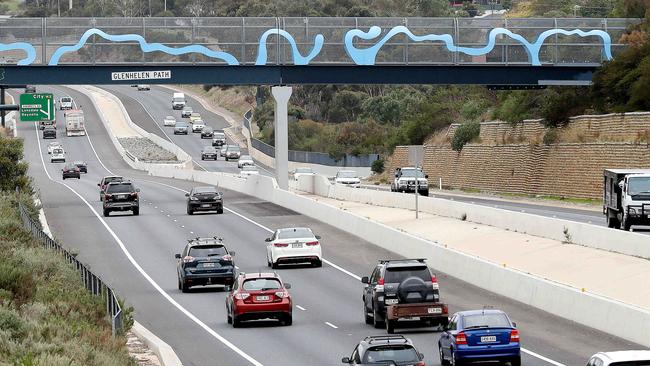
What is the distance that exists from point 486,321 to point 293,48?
53.6 m

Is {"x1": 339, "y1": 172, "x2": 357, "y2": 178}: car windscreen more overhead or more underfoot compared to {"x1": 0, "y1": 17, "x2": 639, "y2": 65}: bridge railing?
more underfoot

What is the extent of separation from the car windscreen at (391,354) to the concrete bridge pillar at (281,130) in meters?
56.4

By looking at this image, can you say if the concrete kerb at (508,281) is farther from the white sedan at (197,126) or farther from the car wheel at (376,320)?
the white sedan at (197,126)

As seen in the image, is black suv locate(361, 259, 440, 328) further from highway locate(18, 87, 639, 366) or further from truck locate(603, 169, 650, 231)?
truck locate(603, 169, 650, 231)

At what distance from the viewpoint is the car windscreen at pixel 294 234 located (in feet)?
154

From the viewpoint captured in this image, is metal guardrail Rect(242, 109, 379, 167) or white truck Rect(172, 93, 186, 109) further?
white truck Rect(172, 93, 186, 109)

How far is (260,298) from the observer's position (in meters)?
33.2

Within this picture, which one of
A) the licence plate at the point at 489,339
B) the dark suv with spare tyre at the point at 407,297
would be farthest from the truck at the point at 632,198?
the licence plate at the point at 489,339

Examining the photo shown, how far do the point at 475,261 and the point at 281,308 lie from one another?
10725mm

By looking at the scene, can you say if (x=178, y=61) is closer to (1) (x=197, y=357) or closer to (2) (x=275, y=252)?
(2) (x=275, y=252)

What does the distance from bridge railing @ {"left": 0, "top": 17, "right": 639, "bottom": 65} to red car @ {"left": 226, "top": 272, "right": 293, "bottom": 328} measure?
4391cm

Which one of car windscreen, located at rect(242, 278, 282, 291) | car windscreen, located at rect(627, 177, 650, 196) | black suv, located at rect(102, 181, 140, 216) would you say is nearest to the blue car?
car windscreen, located at rect(242, 278, 282, 291)

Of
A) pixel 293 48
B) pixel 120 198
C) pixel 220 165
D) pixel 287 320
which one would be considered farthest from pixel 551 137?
pixel 220 165

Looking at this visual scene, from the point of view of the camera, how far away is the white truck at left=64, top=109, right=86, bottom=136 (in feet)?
546
